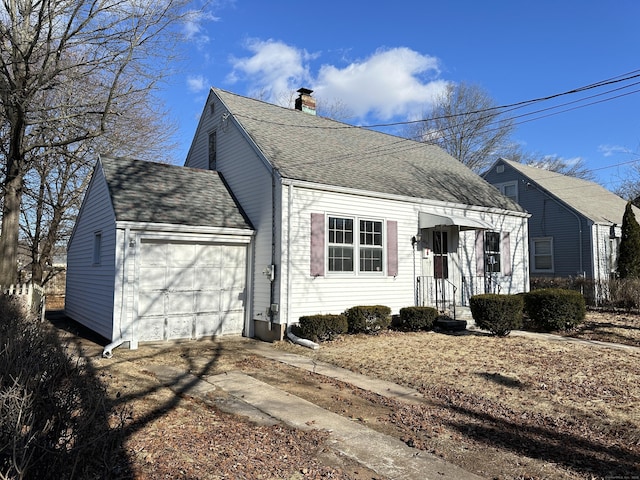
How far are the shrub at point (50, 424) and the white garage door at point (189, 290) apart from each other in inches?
272

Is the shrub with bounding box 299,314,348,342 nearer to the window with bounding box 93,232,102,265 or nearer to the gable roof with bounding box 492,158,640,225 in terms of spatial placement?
the window with bounding box 93,232,102,265

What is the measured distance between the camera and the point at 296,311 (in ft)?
35.9

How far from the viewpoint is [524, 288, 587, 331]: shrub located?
11.9 meters

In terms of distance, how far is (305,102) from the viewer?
17312 mm

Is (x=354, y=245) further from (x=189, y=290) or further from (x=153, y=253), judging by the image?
(x=153, y=253)

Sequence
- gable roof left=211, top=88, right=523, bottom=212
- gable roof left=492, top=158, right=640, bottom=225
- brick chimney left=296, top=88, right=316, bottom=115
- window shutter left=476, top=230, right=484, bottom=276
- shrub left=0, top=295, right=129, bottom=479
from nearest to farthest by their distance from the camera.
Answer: shrub left=0, top=295, right=129, bottom=479, gable roof left=211, top=88, right=523, bottom=212, window shutter left=476, top=230, right=484, bottom=276, brick chimney left=296, top=88, right=316, bottom=115, gable roof left=492, top=158, right=640, bottom=225

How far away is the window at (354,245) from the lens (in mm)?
11836

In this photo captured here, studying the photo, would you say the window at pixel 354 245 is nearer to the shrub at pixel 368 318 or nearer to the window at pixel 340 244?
the window at pixel 340 244

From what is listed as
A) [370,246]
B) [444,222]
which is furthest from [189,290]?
[444,222]

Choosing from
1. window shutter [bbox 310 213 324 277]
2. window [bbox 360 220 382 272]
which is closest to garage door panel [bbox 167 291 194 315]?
window shutter [bbox 310 213 324 277]

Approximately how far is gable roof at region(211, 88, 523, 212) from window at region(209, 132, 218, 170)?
4.33 ft

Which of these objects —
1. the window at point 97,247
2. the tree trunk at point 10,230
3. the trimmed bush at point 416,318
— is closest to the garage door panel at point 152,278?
the window at point 97,247

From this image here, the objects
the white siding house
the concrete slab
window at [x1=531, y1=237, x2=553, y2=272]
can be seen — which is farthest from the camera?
window at [x1=531, y1=237, x2=553, y2=272]

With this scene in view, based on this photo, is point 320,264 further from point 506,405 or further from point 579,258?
point 579,258
